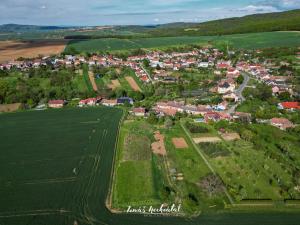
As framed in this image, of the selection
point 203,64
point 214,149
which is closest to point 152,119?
point 214,149

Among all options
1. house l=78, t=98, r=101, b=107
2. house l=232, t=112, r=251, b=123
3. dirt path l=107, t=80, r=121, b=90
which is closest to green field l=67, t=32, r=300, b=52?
dirt path l=107, t=80, r=121, b=90

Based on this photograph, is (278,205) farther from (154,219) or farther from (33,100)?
(33,100)

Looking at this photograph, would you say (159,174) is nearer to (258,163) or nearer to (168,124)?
(258,163)

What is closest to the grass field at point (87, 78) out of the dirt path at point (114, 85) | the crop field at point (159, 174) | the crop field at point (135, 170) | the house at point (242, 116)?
the dirt path at point (114, 85)

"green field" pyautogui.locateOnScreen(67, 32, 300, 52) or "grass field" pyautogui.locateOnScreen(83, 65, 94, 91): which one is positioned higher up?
"green field" pyautogui.locateOnScreen(67, 32, 300, 52)

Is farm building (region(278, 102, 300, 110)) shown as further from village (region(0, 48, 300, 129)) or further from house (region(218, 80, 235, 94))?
house (region(218, 80, 235, 94))

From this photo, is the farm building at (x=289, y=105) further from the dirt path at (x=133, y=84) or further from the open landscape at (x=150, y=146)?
the dirt path at (x=133, y=84)

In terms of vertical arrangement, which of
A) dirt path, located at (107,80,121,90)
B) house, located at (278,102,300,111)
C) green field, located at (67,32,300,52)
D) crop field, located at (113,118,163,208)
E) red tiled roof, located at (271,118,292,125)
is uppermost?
green field, located at (67,32,300,52)

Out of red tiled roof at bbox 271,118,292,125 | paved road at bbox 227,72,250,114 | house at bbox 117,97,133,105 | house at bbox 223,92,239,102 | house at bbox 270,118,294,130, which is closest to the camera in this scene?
house at bbox 270,118,294,130
